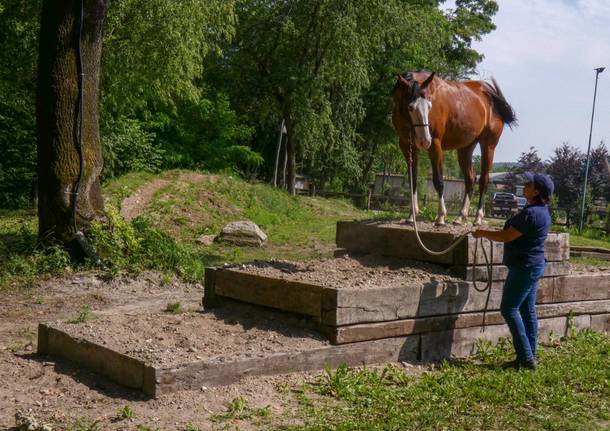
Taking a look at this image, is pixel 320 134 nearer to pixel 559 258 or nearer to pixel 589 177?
pixel 559 258

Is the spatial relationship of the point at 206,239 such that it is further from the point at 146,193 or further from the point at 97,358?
the point at 97,358

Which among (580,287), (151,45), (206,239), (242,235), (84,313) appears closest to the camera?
(84,313)

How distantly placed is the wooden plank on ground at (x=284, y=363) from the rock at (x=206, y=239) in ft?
31.7

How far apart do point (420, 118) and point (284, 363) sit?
3.18m

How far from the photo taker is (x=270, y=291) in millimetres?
6891

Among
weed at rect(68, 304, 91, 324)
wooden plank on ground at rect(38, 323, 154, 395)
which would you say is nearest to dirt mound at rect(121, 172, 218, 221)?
weed at rect(68, 304, 91, 324)

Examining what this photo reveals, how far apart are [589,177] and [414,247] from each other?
40.6 meters

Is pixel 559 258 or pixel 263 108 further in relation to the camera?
pixel 263 108

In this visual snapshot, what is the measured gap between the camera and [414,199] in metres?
8.52

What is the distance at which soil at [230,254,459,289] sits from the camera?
7023 millimetres

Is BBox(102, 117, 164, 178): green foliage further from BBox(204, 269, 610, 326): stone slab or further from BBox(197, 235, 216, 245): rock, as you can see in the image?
BBox(204, 269, 610, 326): stone slab

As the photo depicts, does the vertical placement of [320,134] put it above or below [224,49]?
below

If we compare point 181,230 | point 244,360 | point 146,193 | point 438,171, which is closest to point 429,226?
point 438,171

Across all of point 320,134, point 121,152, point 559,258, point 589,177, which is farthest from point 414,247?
point 589,177
